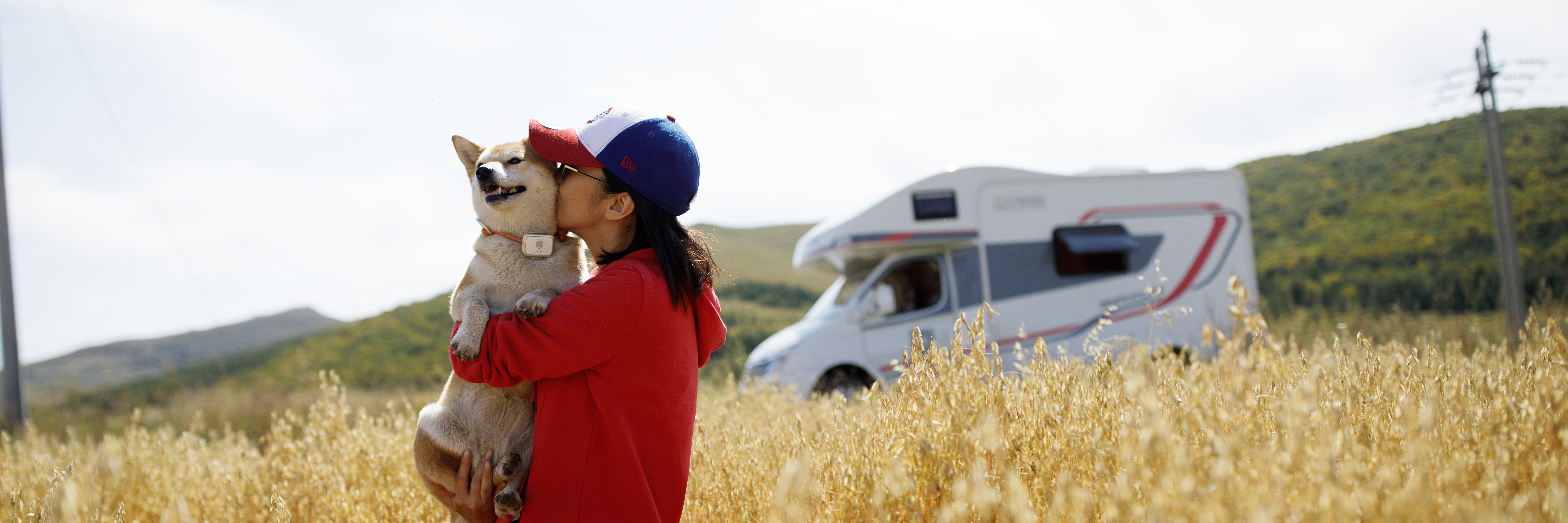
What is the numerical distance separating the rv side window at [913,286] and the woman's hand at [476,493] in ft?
22.3

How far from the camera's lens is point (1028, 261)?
28.1 ft

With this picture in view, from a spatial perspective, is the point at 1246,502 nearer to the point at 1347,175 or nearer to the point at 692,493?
the point at 692,493

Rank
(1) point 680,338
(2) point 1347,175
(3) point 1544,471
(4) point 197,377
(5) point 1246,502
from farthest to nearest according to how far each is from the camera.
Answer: (2) point 1347,175, (4) point 197,377, (1) point 680,338, (3) point 1544,471, (5) point 1246,502

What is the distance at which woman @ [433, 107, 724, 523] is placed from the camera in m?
1.74

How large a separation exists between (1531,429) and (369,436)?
4.74 metres

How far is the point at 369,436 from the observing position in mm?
4047

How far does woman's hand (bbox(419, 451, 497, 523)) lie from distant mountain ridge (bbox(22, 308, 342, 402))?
25.1 metres

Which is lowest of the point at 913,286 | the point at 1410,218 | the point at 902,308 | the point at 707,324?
the point at 1410,218

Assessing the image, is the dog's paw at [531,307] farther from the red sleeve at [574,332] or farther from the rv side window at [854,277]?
the rv side window at [854,277]

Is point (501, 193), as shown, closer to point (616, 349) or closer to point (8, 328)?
point (616, 349)

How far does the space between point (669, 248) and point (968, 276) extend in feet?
23.0

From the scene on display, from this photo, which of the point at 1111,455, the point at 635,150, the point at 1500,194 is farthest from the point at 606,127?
the point at 1500,194

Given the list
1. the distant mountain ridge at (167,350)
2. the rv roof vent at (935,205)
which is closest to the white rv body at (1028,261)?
the rv roof vent at (935,205)

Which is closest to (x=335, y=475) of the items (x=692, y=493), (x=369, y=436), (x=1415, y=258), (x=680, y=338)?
(x=369, y=436)
